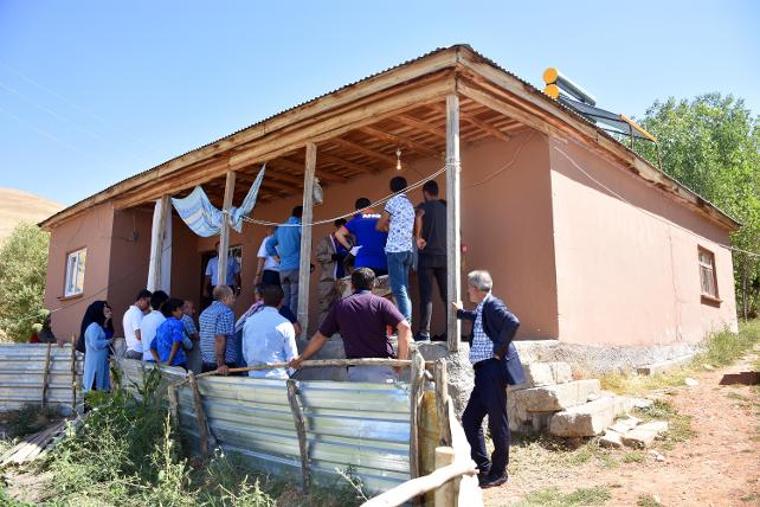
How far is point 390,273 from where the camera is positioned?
19.3 feet

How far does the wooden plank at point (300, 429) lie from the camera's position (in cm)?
412

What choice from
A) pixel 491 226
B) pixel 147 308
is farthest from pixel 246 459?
pixel 491 226

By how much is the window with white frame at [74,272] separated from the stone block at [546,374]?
1061 centimetres

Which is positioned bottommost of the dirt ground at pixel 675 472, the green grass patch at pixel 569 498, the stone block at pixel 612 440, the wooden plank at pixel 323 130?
the green grass patch at pixel 569 498

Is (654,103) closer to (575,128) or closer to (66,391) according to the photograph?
(575,128)

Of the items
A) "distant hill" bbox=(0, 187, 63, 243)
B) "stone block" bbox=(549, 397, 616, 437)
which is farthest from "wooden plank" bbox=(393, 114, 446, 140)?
"distant hill" bbox=(0, 187, 63, 243)

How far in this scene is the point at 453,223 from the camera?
5645mm

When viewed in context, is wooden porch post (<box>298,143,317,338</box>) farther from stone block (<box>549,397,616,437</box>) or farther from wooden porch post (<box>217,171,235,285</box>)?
stone block (<box>549,397,616,437</box>)

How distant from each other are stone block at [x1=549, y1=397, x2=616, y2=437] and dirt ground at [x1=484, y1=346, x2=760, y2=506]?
0.75 ft

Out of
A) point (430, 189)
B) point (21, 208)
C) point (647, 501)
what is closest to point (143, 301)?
point (430, 189)

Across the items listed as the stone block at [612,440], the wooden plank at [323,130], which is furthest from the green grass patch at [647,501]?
the wooden plank at [323,130]

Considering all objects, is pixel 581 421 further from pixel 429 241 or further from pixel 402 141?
pixel 402 141

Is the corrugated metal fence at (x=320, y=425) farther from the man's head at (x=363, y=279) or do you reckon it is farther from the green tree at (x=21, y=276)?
the green tree at (x=21, y=276)

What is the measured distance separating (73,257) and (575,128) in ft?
36.8
